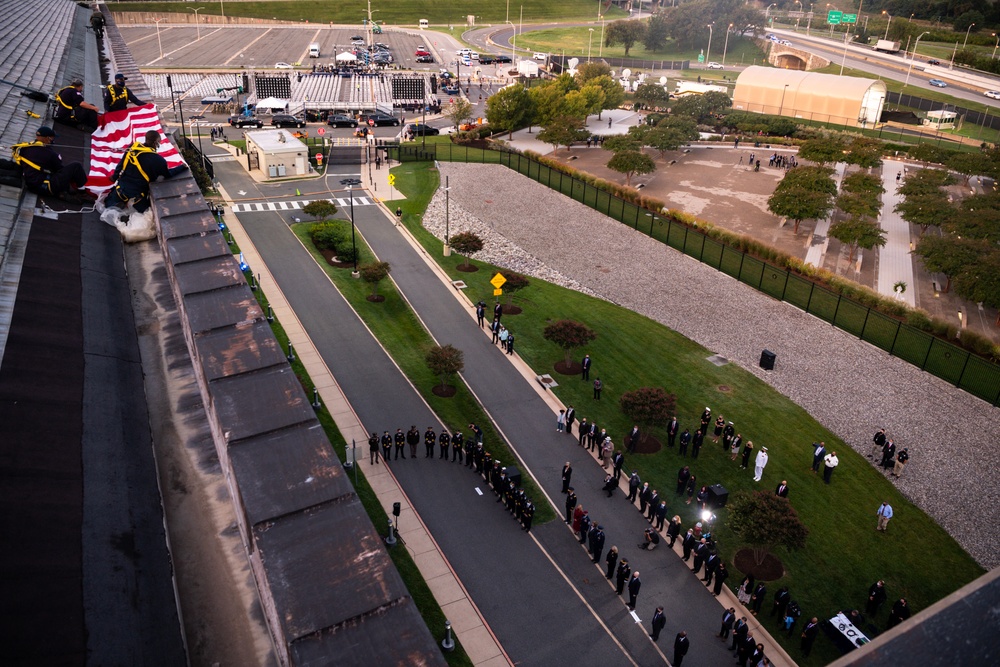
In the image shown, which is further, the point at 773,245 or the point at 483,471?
the point at 773,245

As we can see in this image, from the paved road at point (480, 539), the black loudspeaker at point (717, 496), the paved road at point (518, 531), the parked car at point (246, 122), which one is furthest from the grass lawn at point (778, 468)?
the parked car at point (246, 122)

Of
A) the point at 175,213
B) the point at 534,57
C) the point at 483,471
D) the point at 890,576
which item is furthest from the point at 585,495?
the point at 534,57

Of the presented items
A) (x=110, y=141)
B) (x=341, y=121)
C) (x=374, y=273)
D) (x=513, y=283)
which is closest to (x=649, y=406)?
(x=513, y=283)

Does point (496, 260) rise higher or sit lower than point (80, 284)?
lower

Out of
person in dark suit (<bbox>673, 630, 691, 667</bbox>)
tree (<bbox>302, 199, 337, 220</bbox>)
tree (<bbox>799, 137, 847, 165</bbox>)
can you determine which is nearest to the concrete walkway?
tree (<bbox>799, 137, 847, 165</bbox>)

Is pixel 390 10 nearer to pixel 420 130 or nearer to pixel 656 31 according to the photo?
pixel 656 31

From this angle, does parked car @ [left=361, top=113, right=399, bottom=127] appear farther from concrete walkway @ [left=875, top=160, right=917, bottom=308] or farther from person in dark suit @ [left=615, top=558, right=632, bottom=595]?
person in dark suit @ [left=615, top=558, right=632, bottom=595]

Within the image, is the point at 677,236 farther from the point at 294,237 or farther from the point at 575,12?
the point at 575,12
